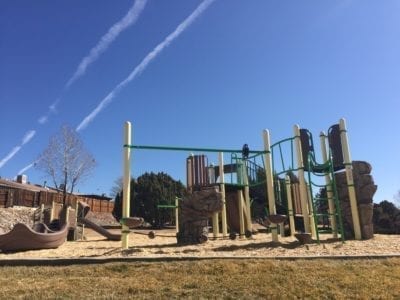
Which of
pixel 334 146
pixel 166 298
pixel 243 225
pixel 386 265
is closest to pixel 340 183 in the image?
pixel 334 146

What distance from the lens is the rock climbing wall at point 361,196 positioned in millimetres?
12094

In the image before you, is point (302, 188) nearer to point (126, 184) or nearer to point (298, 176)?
point (298, 176)

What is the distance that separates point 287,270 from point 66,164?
28268 millimetres

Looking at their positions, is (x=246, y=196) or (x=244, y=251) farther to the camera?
(x=246, y=196)

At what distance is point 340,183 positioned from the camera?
1332 cm

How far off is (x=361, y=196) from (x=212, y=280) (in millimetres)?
8091

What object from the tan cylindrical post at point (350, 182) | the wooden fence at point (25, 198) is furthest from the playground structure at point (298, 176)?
the wooden fence at point (25, 198)

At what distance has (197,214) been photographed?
12523mm

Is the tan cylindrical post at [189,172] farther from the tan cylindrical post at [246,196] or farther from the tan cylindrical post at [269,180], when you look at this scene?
the tan cylindrical post at [269,180]

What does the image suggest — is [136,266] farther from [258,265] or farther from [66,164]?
[66,164]

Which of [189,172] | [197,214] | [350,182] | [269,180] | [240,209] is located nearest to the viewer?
[269,180]

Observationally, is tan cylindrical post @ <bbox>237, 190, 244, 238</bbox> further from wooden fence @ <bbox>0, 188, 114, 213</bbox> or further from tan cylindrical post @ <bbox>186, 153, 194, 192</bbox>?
wooden fence @ <bbox>0, 188, 114, 213</bbox>

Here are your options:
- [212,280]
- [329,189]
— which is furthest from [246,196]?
[212,280]

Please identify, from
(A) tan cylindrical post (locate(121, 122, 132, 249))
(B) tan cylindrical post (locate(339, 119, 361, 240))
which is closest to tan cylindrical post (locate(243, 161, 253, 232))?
(B) tan cylindrical post (locate(339, 119, 361, 240))
